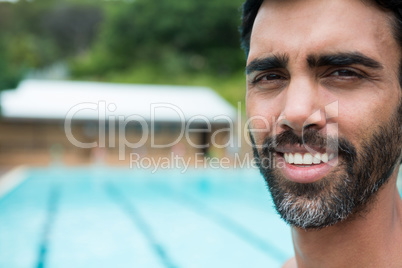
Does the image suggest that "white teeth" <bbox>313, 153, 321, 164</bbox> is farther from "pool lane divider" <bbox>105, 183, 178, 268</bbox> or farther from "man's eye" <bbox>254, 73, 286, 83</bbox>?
"pool lane divider" <bbox>105, 183, 178, 268</bbox>

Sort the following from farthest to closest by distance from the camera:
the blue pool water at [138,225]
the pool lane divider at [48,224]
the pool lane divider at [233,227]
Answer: the pool lane divider at [233,227] → the blue pool water at [138,225] → the pool lane divider at [48,224]

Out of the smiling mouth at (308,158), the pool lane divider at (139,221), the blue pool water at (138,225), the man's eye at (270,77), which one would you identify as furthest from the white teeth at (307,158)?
the pool lane divider at (139,221)

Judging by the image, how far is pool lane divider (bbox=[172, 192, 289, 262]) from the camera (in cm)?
726

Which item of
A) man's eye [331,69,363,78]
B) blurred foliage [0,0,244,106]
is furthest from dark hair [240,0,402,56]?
blurred foliage [0,0,244,106]

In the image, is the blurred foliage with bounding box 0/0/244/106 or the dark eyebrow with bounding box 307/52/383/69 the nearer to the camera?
the dark eyebrow with bounding box 307/52/383/69

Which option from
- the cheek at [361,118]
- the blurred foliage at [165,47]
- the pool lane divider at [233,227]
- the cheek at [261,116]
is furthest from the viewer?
the blurred foliage at [165,47]

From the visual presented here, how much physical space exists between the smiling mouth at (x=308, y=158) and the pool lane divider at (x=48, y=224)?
619 cm

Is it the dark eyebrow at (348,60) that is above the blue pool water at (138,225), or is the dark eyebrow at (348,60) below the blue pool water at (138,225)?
above

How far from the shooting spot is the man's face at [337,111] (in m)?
0.96

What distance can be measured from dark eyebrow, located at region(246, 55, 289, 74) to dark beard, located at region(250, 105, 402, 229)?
0.18 metres

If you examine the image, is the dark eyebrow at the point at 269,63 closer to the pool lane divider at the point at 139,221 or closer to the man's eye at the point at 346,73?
the man's eye at the point at 346,73

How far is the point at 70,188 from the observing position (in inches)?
521

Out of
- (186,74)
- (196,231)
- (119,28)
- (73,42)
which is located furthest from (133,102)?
(73,42)

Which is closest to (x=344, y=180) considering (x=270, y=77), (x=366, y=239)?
(x=366, y=239)
